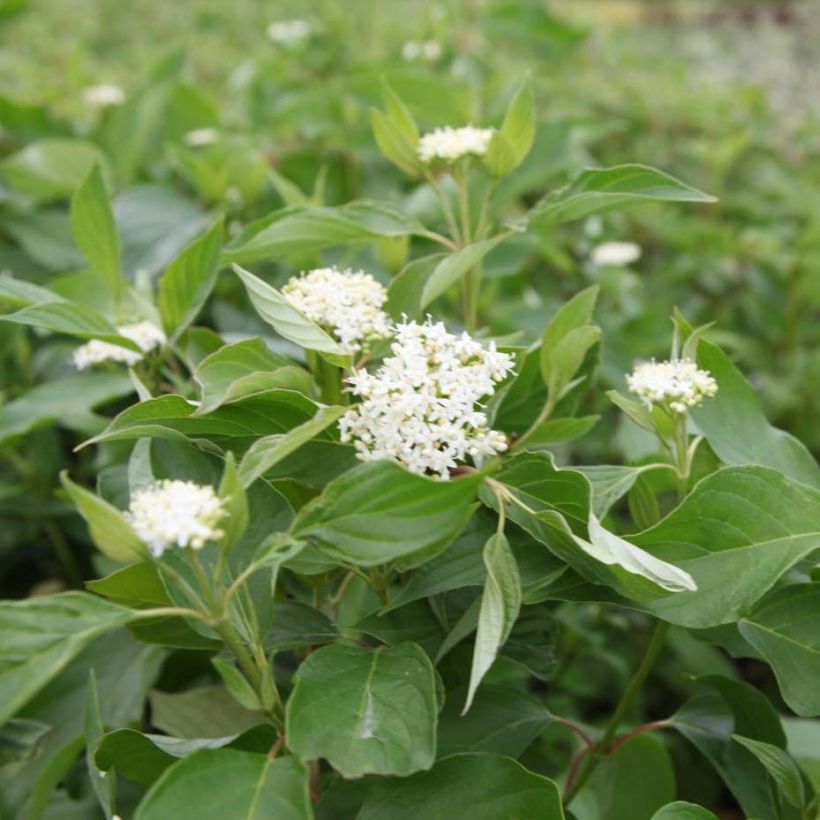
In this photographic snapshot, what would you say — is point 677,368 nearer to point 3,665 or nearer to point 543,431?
point 543,431

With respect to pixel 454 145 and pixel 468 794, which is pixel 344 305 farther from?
pixel 468 794

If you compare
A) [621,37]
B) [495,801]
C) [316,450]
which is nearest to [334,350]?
[316,450]

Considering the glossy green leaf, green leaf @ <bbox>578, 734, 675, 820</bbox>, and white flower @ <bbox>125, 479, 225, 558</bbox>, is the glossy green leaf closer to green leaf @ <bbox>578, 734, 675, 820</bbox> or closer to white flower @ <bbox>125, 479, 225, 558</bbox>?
white flower @ <bbox>125, 479, 225, 558</bbox>

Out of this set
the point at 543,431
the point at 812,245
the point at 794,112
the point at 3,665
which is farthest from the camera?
the point at 794,112

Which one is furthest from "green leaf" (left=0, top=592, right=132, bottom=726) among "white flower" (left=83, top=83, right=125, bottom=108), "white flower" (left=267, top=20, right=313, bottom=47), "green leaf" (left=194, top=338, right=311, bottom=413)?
"white flower" (left=267, top=20, right=313, bottom=47)

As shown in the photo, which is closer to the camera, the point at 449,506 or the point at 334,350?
the point at 449,506

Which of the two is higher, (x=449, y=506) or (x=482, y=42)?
(x=449, y=506)

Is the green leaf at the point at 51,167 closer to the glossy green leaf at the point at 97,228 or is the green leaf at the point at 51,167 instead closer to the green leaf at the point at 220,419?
the glossy green leaf at the point at 97,228

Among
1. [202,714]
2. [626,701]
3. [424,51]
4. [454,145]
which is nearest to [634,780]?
[626,701]
